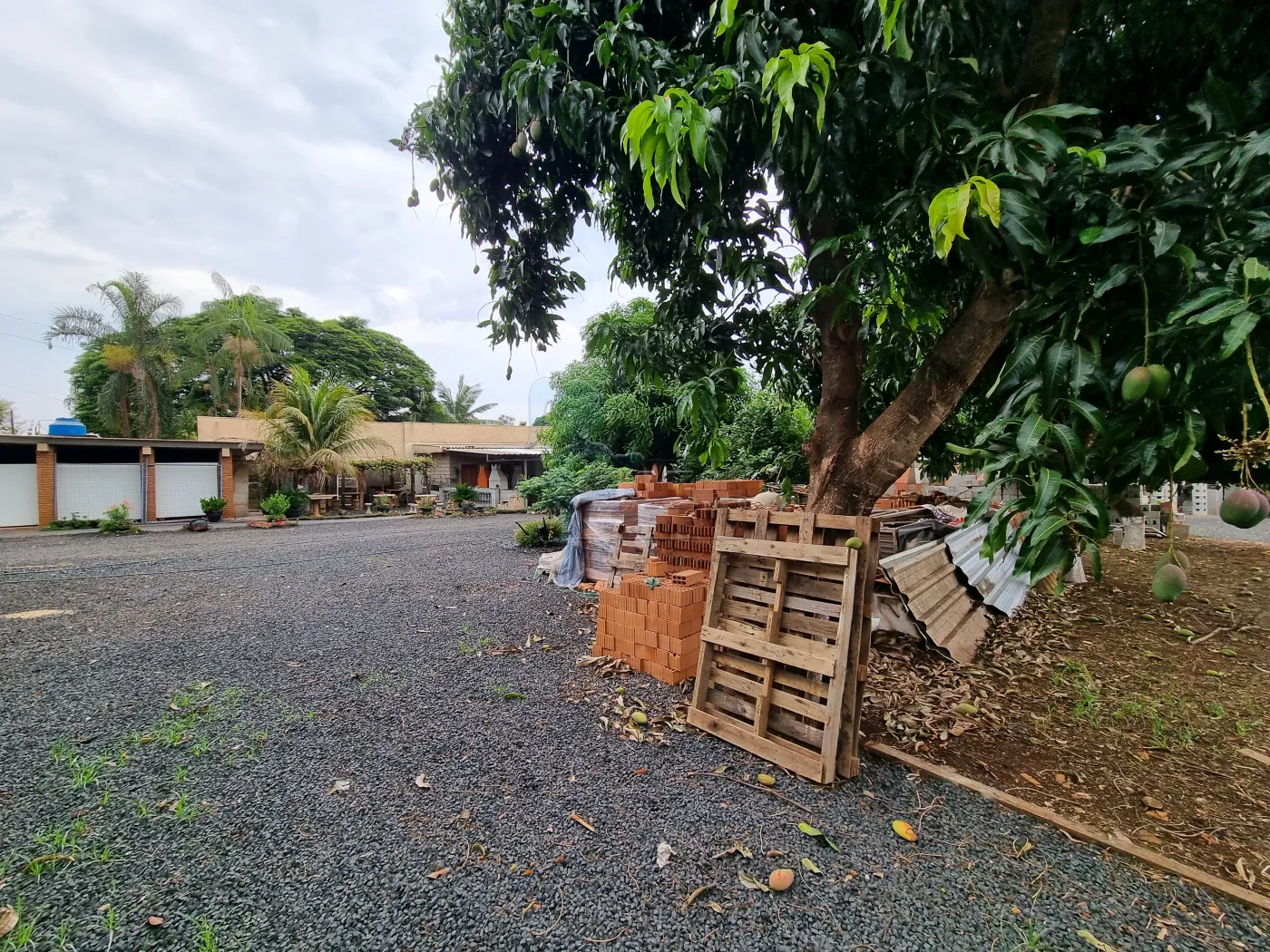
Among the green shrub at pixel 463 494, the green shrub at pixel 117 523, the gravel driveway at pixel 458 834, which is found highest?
the gravel driveway at pixel 458 834

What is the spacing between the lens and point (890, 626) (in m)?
4.34

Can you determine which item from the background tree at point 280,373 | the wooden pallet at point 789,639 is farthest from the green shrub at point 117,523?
the wooden pallet at point 789,639

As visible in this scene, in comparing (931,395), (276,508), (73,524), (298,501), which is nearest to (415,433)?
(298,501)

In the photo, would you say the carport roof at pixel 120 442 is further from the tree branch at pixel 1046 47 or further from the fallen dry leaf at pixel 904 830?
the tree branch at pixel 1046 47

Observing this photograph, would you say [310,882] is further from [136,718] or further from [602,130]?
[602,130]

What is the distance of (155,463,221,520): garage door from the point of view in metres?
15.1

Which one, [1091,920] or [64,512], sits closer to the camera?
[1091,920]

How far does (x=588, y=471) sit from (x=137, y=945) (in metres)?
8.41

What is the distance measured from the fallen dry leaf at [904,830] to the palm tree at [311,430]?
18.2m

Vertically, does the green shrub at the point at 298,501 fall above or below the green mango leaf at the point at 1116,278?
below

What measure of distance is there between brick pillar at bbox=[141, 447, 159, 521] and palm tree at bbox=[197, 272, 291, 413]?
236 inches

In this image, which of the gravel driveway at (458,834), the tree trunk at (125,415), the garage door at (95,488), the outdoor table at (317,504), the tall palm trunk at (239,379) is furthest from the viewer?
the tall palm trunk at (239,379)

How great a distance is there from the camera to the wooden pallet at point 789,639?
2539 mm

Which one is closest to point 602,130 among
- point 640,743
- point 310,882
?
point 640,743
